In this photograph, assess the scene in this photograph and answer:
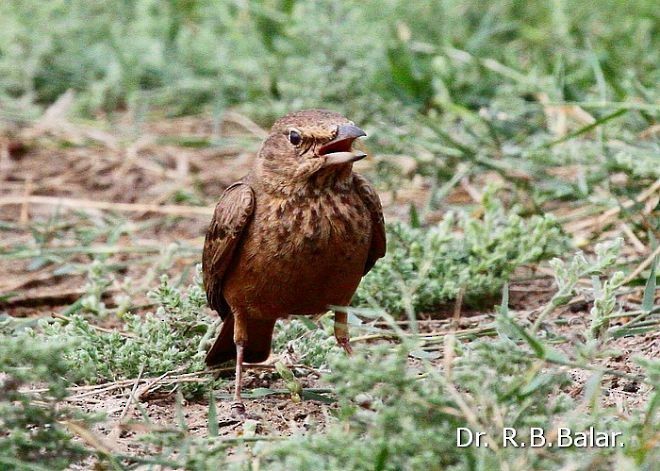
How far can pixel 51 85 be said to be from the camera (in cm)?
877

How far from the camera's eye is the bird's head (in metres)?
4.36

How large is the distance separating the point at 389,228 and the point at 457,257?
331 mm

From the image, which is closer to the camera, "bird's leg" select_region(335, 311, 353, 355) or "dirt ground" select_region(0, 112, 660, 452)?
"dirt ground" select_region(0, 112, 660, 452)

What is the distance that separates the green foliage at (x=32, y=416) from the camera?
3244 millimetres

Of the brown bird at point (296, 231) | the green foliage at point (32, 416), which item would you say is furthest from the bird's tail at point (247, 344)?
the green foliage at point (32, 416)

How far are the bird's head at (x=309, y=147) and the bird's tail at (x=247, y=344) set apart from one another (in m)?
0.62

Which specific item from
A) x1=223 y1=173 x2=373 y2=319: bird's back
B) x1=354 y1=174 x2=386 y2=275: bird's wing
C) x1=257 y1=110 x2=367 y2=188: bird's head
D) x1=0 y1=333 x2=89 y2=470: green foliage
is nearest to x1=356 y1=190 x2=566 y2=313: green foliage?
x1=354 y1=174 x2=386 y2=275: bird's wing

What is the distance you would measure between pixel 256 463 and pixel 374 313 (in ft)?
1.88

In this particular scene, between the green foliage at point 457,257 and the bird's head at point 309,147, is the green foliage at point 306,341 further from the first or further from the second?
the bird's head at point 309,147

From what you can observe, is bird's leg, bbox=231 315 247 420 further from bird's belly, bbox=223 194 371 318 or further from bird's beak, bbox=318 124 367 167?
bird's beak, bbox=318 124 367 167

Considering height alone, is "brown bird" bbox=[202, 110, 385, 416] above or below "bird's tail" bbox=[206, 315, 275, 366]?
above

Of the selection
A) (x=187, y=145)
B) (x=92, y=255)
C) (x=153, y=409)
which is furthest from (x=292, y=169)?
(x=187, y=145)

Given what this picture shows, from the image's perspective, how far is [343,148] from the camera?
4438 mm

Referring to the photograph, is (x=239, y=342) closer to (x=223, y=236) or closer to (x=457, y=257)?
(x=223, y=236)
